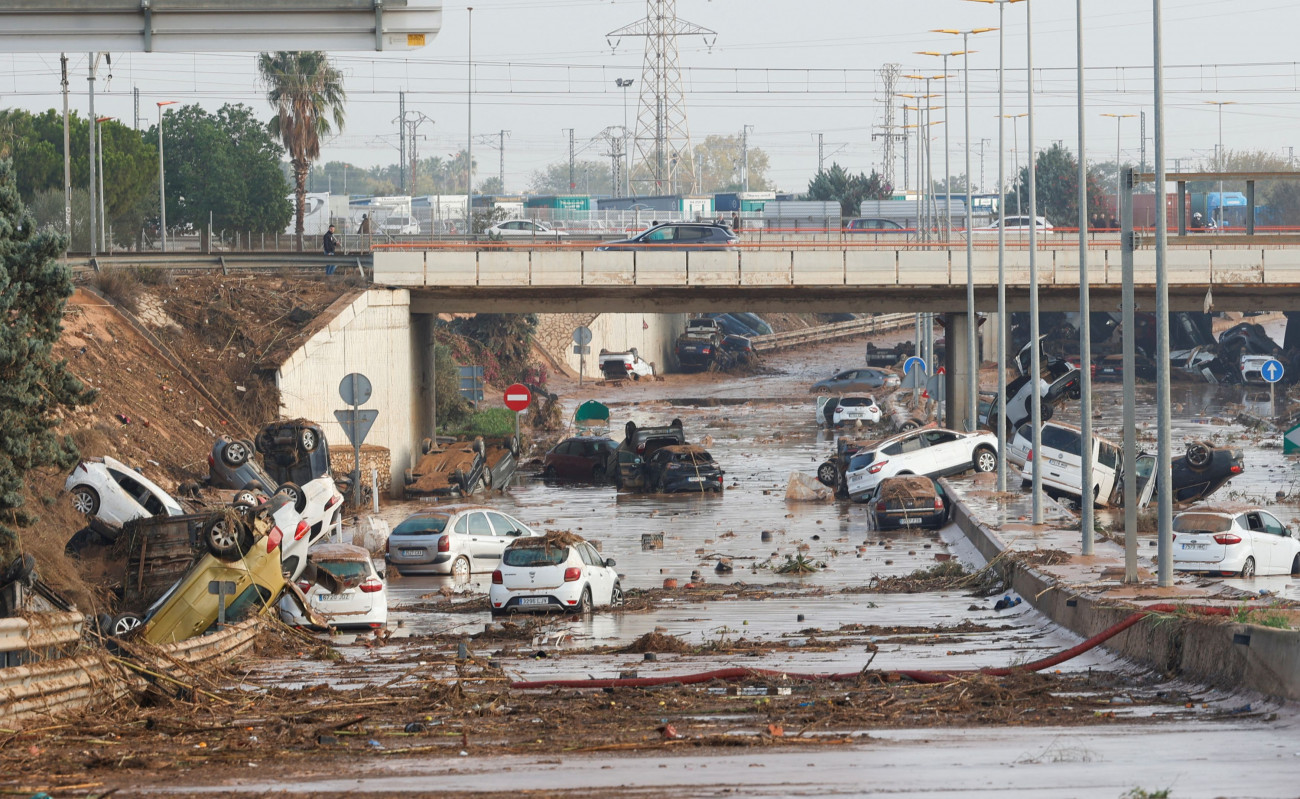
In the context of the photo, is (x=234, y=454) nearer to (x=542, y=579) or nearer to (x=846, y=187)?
(x=542, y=579)

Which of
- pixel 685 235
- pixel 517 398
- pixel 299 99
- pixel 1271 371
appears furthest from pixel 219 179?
pixel 1271 371

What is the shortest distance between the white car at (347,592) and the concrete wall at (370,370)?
17592mm

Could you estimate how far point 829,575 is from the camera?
84.3 ft

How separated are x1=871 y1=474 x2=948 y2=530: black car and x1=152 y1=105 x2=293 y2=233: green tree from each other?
5257 centimetres

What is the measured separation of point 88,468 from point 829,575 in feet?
40.6

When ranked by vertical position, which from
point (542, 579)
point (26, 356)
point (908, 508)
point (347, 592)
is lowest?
point (908, 508)

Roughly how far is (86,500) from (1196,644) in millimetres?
17184

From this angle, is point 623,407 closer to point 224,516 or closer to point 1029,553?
point 1029,553

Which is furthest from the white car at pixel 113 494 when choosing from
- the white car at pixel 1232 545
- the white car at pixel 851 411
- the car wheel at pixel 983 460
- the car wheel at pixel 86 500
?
the white car at pixel 851 411

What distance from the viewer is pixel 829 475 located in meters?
40.5

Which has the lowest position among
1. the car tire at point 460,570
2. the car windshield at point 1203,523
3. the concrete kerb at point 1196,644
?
the car tire at point 460,570

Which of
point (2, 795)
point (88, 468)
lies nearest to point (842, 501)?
Answer: point (88, 468)

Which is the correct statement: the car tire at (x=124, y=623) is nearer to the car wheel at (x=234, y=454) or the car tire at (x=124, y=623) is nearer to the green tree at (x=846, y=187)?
the car wheel at (x=234, y=454)

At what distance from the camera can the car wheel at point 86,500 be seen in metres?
23.0
